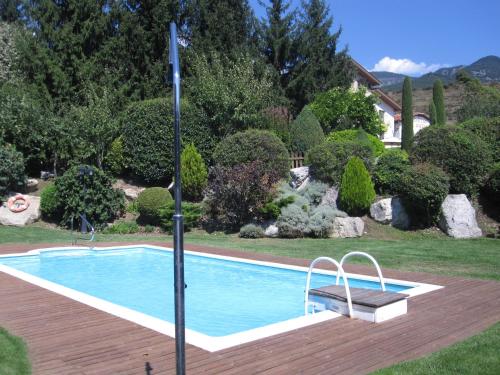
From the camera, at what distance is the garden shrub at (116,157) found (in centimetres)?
2123

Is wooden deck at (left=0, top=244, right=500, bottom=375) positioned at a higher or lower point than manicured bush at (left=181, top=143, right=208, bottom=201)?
lower

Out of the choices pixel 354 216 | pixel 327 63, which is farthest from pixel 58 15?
pixel 354 216

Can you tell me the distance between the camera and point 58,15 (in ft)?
83.4

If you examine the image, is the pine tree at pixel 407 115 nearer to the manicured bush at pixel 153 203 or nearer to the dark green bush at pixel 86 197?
the manicured bush at pixel 153 203

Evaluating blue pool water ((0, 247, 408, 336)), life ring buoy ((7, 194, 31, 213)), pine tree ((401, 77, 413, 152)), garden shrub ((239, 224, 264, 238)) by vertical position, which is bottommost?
blue pool water ((0, 247, 408, 336))

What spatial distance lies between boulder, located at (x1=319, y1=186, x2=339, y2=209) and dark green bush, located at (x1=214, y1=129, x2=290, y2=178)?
181cm

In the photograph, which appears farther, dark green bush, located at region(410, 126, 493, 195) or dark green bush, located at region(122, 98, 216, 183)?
dark green bush, located at region(122, 98, 216, 183)

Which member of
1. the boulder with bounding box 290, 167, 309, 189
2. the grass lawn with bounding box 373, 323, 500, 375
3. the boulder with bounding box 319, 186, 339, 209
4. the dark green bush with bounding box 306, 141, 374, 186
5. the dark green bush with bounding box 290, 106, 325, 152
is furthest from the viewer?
the dark green bush with bounding box 290, 106, 325, 152

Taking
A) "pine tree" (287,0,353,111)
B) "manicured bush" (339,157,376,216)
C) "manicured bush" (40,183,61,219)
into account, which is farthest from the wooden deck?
"pine tree" (287,0,353,111)

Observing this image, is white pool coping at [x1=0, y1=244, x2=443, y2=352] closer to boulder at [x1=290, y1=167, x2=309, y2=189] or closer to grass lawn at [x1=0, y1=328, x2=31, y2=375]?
grass lawn at [x1=0, y1=328, x2=31, y2=375]

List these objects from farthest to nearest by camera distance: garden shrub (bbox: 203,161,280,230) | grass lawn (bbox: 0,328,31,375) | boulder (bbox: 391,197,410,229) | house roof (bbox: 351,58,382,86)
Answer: house roof (bbox: 351,58,382,86) < garden shrub (bbox: 203,161,280,230) < boulder (bbox: 391,197,410,229) < grass lawn (bbox: 0,328,31,375)

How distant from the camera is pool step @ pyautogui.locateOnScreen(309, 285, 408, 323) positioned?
19.8 feet

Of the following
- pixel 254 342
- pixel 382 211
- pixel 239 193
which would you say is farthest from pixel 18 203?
pixel 254 342

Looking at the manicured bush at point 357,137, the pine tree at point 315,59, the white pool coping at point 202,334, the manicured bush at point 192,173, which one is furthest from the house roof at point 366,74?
the white pool coping at point 202,334
